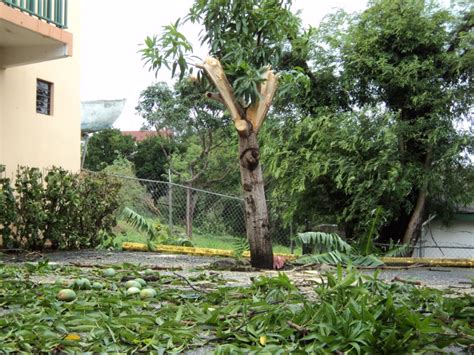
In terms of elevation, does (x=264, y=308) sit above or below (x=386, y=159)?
below

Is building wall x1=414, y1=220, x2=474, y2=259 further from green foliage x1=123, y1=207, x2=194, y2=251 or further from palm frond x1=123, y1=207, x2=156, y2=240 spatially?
palm frond x1=123, y1=207, x2=156, y2=240

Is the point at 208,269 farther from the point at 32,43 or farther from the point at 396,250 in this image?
the point at 32,43

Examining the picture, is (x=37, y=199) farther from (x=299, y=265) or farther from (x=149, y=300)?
(x=149, y=300)

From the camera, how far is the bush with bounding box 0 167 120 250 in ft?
29.4

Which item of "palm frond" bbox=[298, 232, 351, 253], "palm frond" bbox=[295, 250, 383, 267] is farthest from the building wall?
"palm frond" bbox=[295, 250, 383, 267]

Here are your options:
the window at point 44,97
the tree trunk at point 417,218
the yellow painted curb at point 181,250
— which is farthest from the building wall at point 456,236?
the window at point 44,97

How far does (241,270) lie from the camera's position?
23.3 feet

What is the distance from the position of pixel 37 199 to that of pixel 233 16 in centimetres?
445

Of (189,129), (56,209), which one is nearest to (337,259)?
(56,209)

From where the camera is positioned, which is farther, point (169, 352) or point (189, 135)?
point (189, 135)

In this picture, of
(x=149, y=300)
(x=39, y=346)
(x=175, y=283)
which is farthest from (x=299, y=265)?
(x=39, y=346)

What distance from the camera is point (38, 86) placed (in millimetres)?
10641

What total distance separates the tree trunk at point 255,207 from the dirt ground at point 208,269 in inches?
16.2

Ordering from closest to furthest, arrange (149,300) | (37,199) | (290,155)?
→ (149,300)
(37,199)
(290,155)
